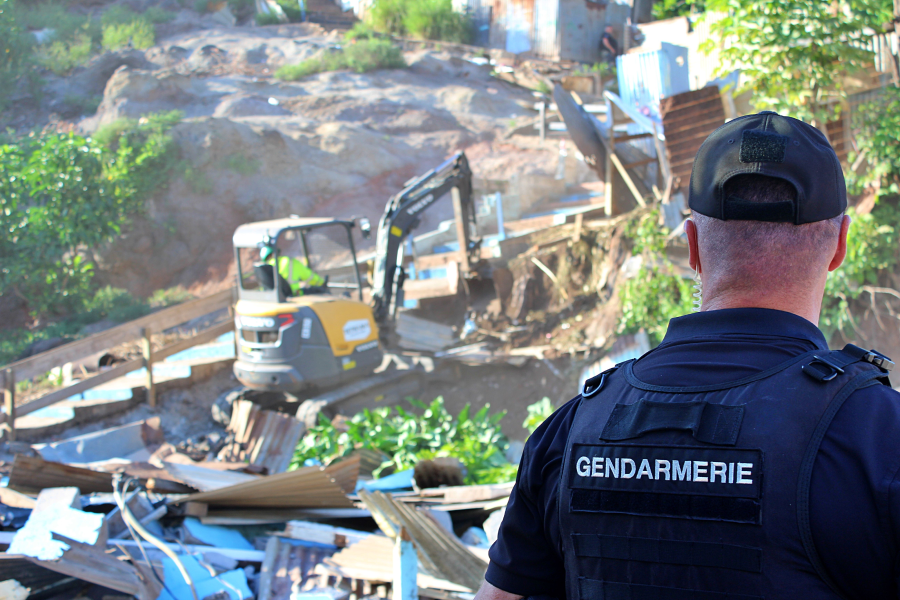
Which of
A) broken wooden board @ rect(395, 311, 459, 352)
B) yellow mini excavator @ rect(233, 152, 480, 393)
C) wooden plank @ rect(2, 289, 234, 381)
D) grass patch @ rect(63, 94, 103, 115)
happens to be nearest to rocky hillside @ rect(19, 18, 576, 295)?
grass patch @ rect(63, 94, 103, 115)

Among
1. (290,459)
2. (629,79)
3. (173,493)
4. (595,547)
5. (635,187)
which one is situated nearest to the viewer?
(595,547)

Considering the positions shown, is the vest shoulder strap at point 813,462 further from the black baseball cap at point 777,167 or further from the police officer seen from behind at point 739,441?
the black baseball cap at point 777,167

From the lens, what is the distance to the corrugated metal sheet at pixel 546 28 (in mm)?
27375

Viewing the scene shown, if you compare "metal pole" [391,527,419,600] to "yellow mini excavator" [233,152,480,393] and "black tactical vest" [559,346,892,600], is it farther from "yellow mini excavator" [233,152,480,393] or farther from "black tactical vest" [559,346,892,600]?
"yellow mini excavator" [233,152,480,393]

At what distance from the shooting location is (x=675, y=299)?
9.02m

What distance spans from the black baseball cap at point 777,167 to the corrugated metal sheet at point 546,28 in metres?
28.4

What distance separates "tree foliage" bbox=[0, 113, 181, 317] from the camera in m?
13.8

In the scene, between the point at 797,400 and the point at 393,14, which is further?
the point at 393,14

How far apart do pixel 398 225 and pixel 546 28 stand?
20.4 metres

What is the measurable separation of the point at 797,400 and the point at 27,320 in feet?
62.8

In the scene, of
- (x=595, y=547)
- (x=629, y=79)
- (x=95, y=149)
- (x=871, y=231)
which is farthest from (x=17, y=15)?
(x=595, y=547)

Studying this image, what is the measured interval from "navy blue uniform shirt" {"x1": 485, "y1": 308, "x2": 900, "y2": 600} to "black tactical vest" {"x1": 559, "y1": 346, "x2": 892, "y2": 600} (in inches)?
1.1

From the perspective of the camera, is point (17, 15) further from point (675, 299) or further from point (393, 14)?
point (675, 299)

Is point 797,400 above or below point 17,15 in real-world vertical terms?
below
